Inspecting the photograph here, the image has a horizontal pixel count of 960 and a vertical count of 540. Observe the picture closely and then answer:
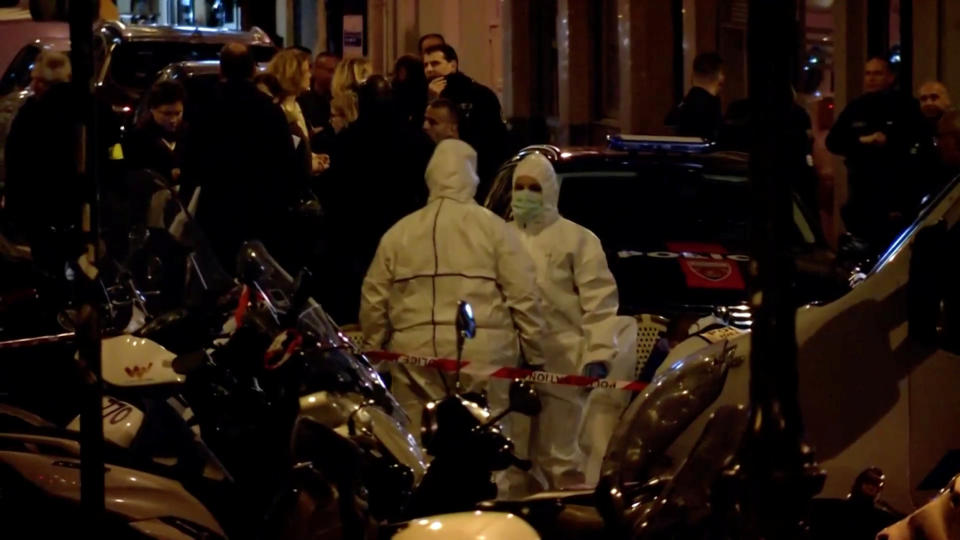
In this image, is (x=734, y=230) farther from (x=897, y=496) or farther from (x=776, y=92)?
(x=776, y=92)

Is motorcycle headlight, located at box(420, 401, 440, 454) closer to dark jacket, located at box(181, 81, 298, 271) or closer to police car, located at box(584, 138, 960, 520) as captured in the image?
police car, located at box(584, 138, 960, 520)

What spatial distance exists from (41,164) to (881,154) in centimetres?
577

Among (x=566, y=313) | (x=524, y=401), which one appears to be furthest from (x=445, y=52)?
(x=524, y=401)

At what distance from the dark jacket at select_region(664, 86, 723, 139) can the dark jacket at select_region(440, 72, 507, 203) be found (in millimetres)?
1602

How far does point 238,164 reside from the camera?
34.2 ft

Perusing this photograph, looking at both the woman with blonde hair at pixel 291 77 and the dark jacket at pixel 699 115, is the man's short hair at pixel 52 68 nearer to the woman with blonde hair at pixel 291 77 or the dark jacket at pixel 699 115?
the woman with blonde hair at pixel 291 77

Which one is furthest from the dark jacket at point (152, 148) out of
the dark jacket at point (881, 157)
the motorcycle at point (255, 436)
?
the motorcycle at point (255, 436)

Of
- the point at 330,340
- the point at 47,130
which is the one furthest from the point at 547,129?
the point at 330,340

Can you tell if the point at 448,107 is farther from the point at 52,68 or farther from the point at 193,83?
the point at 193,83

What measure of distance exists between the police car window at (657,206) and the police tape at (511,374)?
41.1 inches

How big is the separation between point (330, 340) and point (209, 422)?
77cm

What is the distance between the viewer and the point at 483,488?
16.2 feet

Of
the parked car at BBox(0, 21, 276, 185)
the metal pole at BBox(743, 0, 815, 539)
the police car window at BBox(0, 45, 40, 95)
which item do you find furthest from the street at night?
the police car window at BBox(0, 45, 40, 95)

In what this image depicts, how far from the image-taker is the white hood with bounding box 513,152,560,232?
841cm
